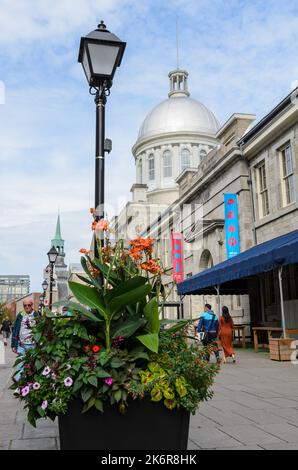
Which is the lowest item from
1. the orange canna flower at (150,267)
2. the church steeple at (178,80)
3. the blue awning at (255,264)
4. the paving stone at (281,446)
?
the paving stone at (281,446)

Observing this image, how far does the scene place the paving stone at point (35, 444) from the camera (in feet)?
14.9

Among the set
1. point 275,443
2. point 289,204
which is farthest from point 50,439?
point 289,204

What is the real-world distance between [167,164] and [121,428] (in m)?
56.0

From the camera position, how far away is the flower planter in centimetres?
372

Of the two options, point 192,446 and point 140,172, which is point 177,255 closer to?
point 192,446

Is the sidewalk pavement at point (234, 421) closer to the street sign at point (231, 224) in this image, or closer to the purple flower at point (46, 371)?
the purple flower at point (46, 371)

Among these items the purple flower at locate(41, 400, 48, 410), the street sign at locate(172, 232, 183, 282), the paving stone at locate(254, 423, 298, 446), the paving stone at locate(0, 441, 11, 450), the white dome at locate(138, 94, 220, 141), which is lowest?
the paving stone at locate(0, 441, 11, 450)

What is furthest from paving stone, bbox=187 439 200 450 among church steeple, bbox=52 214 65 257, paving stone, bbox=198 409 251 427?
church steeple, bbox=52 214 65 257

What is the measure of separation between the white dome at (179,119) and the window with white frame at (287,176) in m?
42.1

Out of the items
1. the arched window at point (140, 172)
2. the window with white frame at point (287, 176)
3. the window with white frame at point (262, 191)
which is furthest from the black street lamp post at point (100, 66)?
the arched window at point (140, 172)

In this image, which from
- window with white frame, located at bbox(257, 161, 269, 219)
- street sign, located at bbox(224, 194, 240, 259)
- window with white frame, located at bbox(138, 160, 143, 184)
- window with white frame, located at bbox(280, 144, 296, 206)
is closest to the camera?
window with white frame, located at bbox(280, 144, 296, 206)

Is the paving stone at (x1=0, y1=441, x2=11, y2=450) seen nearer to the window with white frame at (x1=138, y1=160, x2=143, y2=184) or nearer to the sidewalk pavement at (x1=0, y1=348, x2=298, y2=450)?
the sidewalk pavement at (x1=0, y1=348, x2=298, y2=450)

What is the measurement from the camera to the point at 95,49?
5.86 meters
